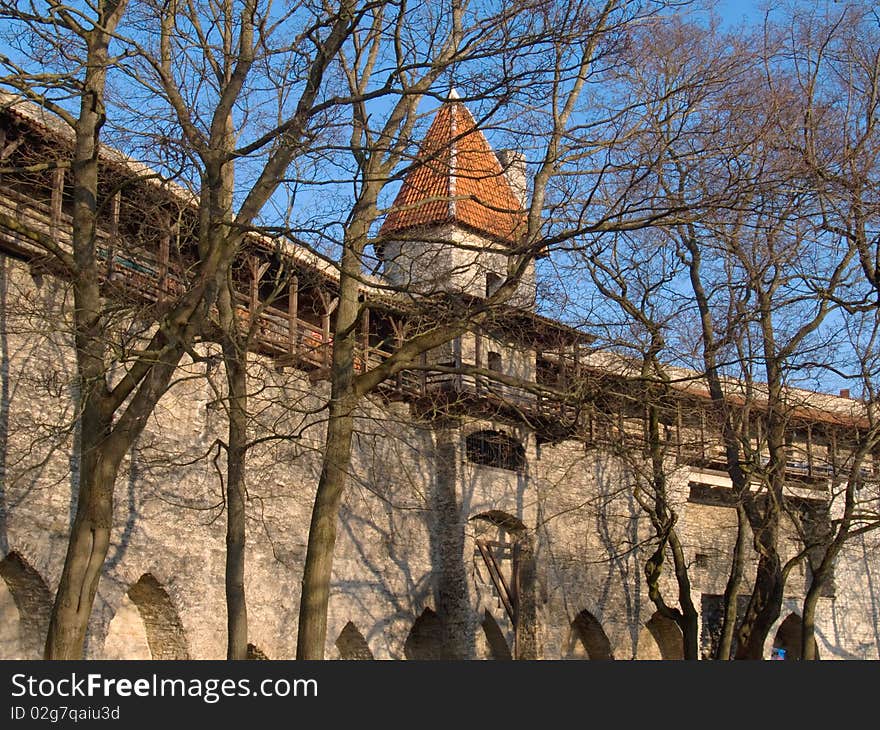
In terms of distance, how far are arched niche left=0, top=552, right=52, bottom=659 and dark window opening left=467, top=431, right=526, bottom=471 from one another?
10.2m

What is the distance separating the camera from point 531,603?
2173 cm

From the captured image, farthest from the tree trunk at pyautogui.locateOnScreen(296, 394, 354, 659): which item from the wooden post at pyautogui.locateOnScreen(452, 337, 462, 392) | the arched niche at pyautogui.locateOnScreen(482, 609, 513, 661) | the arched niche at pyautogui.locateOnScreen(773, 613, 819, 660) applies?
the arched niche at pyautogui.locateOnScreen(773, 613, 819, 660)

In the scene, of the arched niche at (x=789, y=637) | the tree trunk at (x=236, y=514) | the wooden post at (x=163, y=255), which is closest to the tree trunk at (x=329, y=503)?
the tree trunk at (x=236, y=514)

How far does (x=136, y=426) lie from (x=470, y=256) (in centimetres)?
1360

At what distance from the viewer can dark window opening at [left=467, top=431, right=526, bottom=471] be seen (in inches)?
890

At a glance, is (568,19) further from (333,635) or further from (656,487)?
(333,635)

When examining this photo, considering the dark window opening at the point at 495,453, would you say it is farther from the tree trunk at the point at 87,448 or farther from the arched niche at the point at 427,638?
the tree trunk at the point at 87,448

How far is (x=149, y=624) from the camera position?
1551cm

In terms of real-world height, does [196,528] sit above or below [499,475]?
below

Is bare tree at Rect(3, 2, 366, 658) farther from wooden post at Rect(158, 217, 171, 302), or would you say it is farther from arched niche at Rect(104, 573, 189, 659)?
arched niche at Rect(104, 573, 189, 659)

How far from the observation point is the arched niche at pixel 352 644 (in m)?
18.8

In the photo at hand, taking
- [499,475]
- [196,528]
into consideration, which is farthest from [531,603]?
[196,528]

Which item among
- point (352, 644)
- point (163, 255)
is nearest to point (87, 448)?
point (163, 255)

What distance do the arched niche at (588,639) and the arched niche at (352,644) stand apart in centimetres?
555
